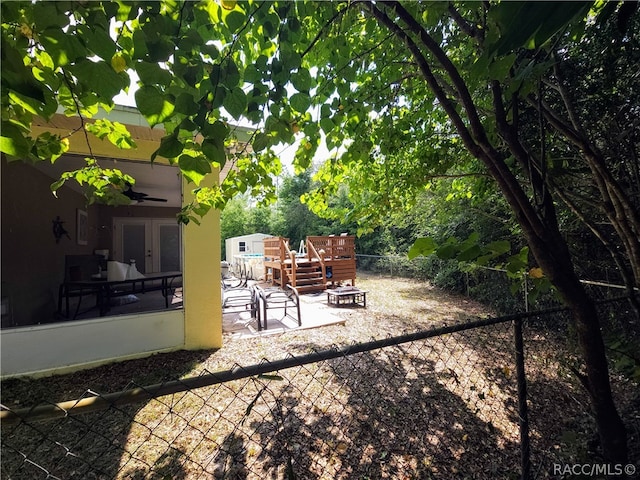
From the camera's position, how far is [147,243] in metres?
A: 9.17

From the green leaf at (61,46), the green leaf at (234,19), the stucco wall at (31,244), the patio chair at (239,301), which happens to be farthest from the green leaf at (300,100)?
the stucco wall at (31,244)

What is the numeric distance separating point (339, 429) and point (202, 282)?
263cm

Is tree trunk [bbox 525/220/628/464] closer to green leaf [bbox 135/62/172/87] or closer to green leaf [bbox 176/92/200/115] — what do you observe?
green leaf [bbox 176/92/200/115]

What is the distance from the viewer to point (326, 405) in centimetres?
261

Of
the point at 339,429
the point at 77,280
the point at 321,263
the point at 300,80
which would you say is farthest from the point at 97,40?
the point at 321,263

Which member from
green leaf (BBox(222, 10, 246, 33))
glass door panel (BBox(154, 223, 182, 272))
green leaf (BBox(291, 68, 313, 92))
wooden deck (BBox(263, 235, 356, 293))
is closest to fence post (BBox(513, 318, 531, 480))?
green leaf (BBox(291, 68, 313, 92))

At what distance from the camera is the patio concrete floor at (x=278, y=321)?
15.3 ft

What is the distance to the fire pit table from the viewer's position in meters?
6.63

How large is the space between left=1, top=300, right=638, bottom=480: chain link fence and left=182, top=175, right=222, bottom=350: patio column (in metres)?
1.21

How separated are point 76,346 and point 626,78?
6205 mm

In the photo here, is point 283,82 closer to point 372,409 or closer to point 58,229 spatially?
point 372,409

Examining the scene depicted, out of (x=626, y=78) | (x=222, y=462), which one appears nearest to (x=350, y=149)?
(x=626, y=78)

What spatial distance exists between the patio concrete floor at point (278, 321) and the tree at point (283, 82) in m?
3.10

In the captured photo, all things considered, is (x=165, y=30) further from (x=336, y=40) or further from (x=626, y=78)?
(x=626, y=78)
